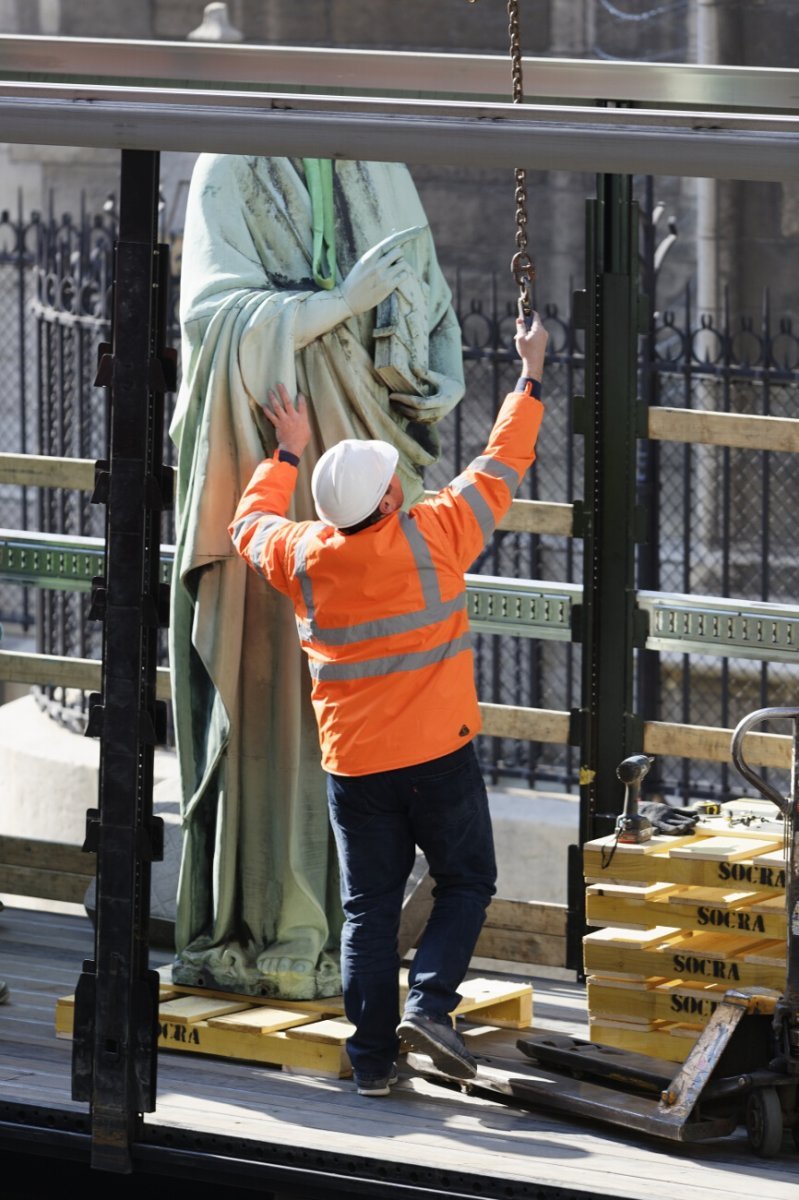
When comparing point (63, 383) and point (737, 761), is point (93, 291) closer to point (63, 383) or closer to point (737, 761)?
point (63, 383)

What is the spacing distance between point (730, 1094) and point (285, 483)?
1867 mm

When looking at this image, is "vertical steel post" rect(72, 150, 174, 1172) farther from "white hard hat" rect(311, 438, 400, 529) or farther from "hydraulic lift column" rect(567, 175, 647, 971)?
"hydraulic lift column" rect(567, 175, 647, 971)

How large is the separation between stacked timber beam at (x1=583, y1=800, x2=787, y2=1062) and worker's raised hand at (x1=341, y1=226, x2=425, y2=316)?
1527mm

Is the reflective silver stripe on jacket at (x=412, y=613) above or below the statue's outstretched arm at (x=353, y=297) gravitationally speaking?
below

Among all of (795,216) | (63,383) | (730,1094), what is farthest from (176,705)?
(795,216)

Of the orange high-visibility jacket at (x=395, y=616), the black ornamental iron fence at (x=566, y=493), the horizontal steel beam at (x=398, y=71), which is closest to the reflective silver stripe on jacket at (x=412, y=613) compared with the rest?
the orange high-visibility jacket at (x=395, y=616)

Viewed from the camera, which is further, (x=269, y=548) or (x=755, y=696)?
(x=755, y=696)

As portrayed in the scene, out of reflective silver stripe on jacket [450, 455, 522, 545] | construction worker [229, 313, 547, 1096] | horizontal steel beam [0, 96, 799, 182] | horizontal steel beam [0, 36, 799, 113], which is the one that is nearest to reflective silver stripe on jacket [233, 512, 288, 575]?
construction worker [229, 313, 547, 1096]

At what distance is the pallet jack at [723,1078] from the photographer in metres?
5.12

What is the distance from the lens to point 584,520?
6.80 metres

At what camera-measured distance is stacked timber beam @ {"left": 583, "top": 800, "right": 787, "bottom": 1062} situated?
5.73 m

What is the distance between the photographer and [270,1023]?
5.80 meters

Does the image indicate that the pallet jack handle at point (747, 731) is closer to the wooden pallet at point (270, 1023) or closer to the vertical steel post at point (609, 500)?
the wooden pallet at point (270, 1023)

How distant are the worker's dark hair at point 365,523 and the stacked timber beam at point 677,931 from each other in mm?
1095
